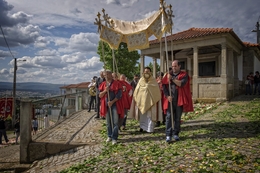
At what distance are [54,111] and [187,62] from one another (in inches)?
563

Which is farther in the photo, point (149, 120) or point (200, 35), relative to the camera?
point (200, 35)

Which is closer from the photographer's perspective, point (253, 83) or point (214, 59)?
point (253, 83)

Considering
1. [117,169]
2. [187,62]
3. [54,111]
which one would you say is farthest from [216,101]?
[117,169]

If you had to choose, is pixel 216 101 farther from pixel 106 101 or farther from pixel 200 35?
pixel 106 101

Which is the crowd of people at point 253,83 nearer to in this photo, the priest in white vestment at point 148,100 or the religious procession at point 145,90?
the religious procession at point 145,90

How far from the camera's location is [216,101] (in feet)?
43.3

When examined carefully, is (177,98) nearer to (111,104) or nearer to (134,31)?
(111,104)

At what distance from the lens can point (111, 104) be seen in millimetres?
5801

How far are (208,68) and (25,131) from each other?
17.1 meters

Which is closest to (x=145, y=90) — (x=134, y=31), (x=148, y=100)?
(x=148, y=100)

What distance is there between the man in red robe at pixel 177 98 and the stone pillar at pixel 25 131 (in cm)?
393

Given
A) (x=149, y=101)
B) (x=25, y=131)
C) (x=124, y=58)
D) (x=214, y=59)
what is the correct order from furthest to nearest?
(x=124, y=58)
(x=214, y=59)
(x=149, y=101)
(x=25, y=131)

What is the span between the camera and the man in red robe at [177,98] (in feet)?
17.7

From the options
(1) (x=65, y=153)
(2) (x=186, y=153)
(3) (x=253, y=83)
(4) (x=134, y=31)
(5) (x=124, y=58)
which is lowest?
(1) (x=65, y=153)
